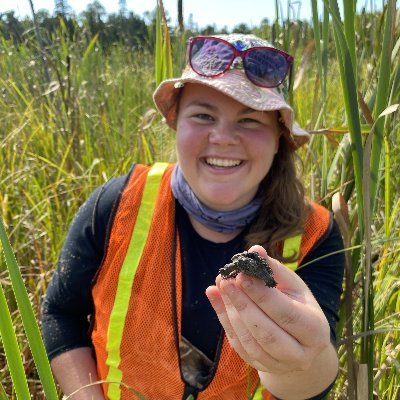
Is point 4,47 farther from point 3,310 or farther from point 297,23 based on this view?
point 3,310

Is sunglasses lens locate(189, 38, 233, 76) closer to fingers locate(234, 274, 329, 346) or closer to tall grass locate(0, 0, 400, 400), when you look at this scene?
tall grass locate(0, 0, 400, 400)

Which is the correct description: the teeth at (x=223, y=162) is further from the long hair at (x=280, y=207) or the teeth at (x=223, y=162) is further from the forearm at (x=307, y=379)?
the forearm at (x=307, y=379)

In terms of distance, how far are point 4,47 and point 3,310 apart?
2895 millimetres

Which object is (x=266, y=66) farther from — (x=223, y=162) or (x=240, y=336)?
(x=240, y=336)

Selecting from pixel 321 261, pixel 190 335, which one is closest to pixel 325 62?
pixel 321 261

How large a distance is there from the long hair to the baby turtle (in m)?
0.59

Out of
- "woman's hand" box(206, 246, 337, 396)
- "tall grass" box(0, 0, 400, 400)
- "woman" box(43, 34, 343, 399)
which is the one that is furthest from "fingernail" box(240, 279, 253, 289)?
"woman" box(43, 34, 343, 399)

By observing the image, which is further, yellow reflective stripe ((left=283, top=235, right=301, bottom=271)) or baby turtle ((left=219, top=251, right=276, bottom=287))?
yellow reflective stripe ((left=283, top=235, right=301, bottom=271))

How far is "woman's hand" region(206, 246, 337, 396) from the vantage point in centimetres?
80

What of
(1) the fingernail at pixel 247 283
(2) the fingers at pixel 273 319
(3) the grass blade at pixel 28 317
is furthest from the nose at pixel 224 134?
(3) the grass blade at pixel 28 317

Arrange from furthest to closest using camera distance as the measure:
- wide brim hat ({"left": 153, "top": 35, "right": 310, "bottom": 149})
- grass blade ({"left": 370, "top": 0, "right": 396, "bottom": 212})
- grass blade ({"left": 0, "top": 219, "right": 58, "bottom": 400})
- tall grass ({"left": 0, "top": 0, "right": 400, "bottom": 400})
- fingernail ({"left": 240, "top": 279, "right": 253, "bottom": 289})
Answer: wide brim hat ({"left": 153, "top": 35, "right": 310, "bottom": 149}), tall grass ({"left": 0, "top": 0, "right": 400, "bottom": 400}), grass blade ({"left": 370, "top": 0, "right": 396, "bottom": 212}), fingernail ({"left": 240, "top": 279, "right": 253, "bottom": 289}), grass blade ({"left": 0, "top": 219, "right": 58, "bottom": 400})

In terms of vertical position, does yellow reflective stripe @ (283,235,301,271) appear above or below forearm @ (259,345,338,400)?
above

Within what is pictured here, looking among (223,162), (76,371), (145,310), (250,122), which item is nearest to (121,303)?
(145,310)

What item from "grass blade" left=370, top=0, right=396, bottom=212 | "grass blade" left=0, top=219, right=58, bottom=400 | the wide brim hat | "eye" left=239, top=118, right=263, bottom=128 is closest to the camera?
"grass blade" left=0, top=219, right=58, bottom=400
